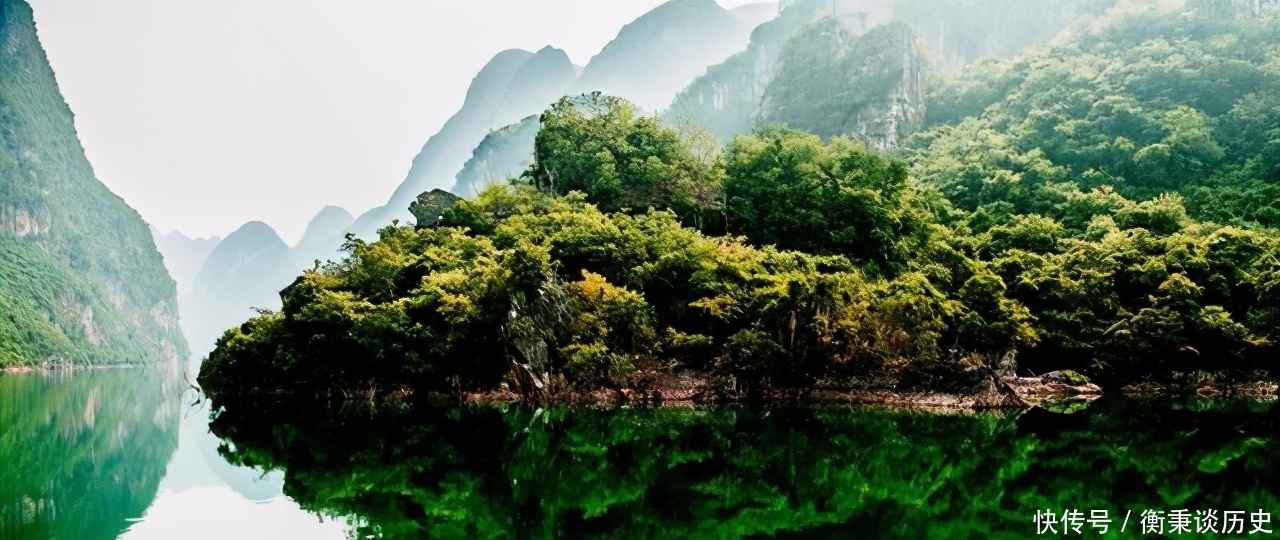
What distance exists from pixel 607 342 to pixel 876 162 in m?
12.8

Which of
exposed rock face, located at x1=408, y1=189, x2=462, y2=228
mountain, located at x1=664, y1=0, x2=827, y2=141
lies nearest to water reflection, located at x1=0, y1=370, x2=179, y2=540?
exposed rock face, located at x1=408, y1=189, x2=462, y2=228

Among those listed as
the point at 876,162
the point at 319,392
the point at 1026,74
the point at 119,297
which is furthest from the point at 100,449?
the point at 119,297

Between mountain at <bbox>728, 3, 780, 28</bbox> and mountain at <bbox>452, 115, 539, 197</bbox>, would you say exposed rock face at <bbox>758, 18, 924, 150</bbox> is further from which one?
mountain at <bbox>728, 3, 780, 28</bbox>

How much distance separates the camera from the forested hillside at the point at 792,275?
23891mm

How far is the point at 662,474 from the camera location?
1141 cm

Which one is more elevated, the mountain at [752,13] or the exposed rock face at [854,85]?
the mountain at [752,13]

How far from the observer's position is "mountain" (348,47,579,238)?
137 m

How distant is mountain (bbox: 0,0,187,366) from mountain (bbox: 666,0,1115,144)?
58.2 metres

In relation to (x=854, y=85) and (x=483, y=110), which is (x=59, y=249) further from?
(x=854, y=85)

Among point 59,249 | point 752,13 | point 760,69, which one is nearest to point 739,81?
point 760,69

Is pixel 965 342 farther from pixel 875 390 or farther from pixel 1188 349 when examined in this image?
pixel 1188 349

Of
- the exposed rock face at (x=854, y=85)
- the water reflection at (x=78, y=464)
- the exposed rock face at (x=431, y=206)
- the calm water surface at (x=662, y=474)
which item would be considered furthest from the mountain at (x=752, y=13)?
the calm water surface at (x=662, y=474)

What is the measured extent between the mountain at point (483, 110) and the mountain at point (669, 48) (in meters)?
12.9

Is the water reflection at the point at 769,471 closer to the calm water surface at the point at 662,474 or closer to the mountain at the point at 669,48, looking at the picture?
the calm water surface at the point at 662,474
